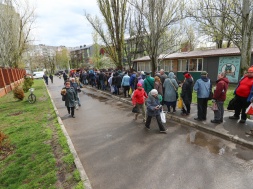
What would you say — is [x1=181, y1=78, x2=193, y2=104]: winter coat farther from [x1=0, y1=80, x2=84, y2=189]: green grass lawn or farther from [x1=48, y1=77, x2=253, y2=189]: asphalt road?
[x1=0, y1=80, x2=84, y2=189]: green grass lawn

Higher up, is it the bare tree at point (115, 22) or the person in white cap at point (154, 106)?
the bare tree at point (115, 22)

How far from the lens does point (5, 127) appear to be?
7.09 m

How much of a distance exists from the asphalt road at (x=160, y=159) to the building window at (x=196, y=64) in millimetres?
13550

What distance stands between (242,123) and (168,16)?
952 cm

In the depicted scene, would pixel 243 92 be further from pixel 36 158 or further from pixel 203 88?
pixel 36 158

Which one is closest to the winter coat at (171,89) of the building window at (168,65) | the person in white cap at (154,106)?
the person in white cap at (154,106)

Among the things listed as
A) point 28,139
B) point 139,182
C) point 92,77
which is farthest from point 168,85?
point 92,77

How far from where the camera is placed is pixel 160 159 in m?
4.12

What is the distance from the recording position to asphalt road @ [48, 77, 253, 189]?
131 inches

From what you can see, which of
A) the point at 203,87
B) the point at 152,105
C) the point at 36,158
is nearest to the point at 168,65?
the point at 203,87

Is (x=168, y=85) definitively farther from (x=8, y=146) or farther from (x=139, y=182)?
(x=8, y=146)

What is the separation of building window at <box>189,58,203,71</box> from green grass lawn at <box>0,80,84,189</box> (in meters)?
15.7

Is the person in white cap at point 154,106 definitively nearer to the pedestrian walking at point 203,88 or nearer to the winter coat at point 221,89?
the pedestrian walking at point 203,88

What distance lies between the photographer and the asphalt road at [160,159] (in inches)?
131
